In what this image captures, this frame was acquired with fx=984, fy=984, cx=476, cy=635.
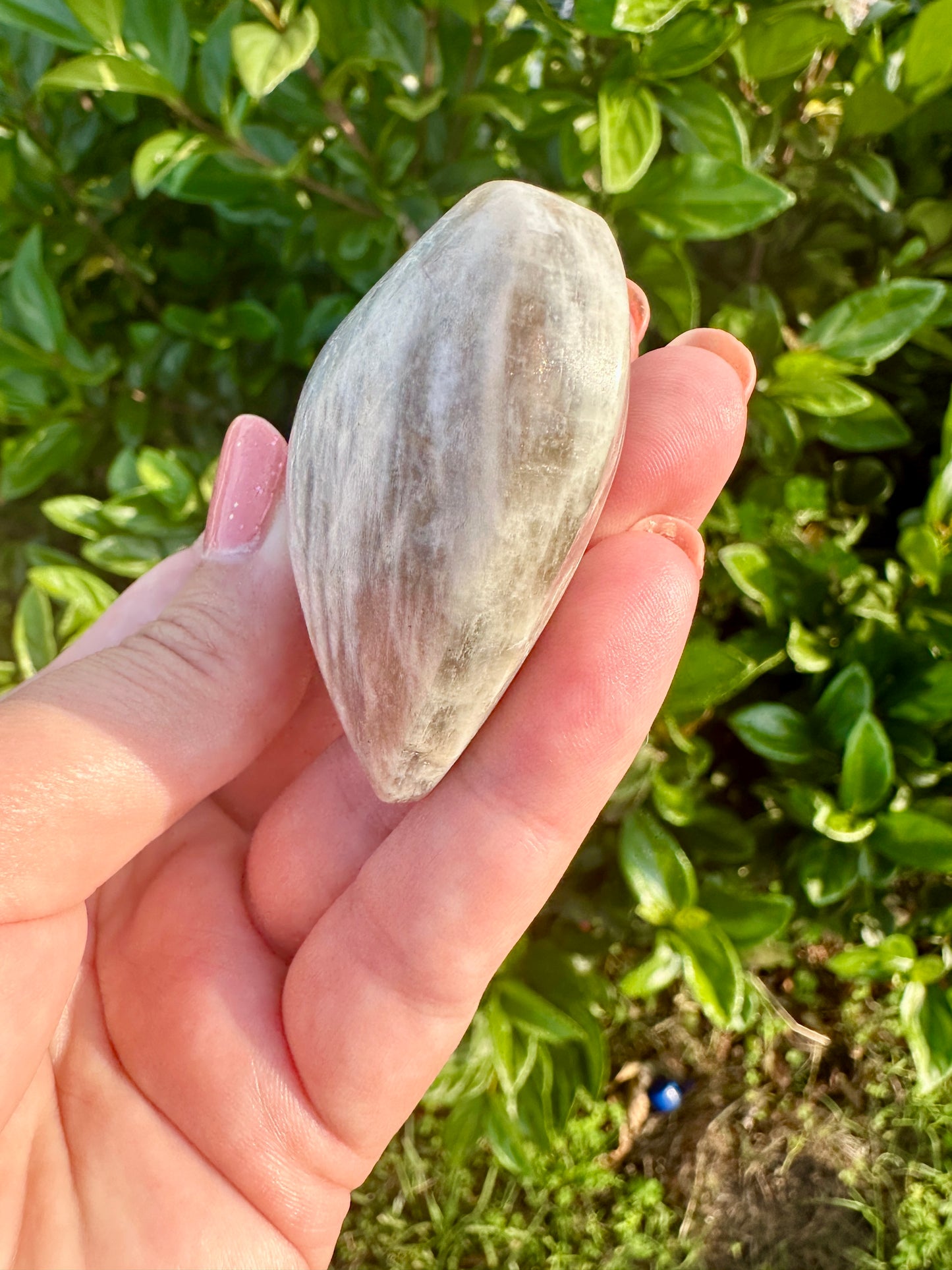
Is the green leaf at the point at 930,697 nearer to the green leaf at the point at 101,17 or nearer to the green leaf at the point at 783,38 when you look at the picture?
the green leaf at the point at 783,38

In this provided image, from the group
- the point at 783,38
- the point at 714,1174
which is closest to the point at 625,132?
the point at 783,38

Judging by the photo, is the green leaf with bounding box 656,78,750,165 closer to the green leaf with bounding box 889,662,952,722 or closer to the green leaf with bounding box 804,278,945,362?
the green leaf with bounding box 804,278,945,362

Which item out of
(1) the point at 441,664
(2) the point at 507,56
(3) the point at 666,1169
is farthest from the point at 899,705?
(2) the point at 507,56

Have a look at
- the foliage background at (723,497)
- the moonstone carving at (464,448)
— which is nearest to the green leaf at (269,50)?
the foliage background at (723,497)

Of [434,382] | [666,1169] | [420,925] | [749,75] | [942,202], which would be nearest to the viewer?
[434,382]

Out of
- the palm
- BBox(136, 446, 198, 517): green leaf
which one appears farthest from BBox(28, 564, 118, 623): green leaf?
the palm

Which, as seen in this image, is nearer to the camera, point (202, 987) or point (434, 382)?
point (434, 382)

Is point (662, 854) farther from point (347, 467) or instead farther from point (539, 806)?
point (347, 467)
